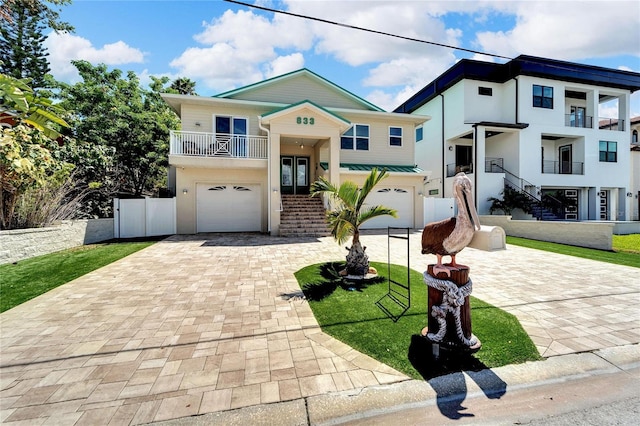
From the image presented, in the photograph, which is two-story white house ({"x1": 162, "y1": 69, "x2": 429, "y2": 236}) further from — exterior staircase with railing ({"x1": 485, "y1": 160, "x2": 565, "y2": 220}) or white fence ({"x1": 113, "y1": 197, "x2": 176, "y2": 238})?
exterior staircase with railing ({"x1": 485, "y1": 160, "x2": 565, "y2": 220})

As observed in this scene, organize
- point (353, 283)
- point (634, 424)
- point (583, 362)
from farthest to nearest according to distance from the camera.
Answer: point (353, 283), point (583, 362), point (634, 424)

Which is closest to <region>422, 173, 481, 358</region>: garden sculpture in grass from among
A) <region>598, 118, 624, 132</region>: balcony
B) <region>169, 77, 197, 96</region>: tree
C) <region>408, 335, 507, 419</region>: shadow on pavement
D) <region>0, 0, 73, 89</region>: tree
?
<region>408, 335, 507, 419</region>: shadow on pavement

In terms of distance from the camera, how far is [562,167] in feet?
68.9

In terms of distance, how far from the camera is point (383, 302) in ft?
16.0

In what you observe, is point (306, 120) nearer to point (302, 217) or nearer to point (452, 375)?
point (302, 217)

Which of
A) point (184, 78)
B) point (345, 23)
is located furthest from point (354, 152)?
point (184, 78)

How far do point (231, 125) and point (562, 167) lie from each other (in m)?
24.0

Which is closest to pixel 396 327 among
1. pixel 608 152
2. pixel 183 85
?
pixel 608 152

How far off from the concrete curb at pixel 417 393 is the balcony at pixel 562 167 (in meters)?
22.6

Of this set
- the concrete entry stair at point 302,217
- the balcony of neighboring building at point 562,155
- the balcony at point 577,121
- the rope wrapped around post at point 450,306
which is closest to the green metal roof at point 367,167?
the concrete entry stair at point 302,217

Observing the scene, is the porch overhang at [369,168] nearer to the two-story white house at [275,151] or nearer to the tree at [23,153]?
the two-story white house at [275,151]

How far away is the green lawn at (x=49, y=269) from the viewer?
5439 mm

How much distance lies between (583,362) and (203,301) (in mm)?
5516

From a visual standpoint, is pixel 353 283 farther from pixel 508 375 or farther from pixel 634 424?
pixel 634 424
